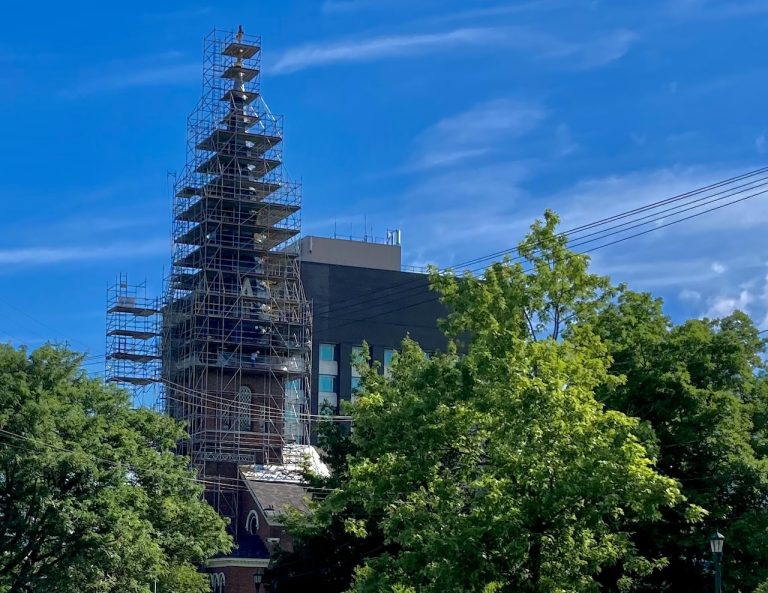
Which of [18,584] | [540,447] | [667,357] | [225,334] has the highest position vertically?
[225,334]

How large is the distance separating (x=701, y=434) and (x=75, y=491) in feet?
77.3

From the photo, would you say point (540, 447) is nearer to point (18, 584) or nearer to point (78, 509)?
point (78, 509)

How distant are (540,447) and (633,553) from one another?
272 inches

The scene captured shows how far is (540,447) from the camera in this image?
94.3 ft

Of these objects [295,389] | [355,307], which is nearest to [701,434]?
[295,389]

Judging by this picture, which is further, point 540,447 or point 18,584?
point 18,584

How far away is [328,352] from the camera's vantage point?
108 m

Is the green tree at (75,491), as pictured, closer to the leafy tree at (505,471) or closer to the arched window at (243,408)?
the leafy tree at (505,471)

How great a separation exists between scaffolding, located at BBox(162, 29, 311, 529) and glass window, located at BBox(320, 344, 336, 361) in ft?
65.6

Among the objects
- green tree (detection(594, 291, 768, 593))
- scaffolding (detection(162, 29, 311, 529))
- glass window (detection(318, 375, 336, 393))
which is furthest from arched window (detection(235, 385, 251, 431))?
green tree (detection(594, 291, 768, 593))

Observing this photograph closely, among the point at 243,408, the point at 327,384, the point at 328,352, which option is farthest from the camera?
the point at 328,352

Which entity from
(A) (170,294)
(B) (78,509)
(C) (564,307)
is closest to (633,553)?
(C) (564,307)

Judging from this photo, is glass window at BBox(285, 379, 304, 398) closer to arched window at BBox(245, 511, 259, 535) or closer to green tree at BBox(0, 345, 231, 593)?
arched window at BBox(245, 511, 259, 535)

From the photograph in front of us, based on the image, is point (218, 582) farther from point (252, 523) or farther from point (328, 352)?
point (328, 352)
